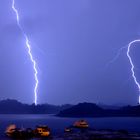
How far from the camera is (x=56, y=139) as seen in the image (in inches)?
2233

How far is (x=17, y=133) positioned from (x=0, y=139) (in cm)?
462

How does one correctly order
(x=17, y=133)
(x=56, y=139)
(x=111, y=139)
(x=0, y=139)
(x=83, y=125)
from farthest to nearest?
(x=83, y=125) → (x=17, y=133) → (x=0, y=139) → (x=56, y=139) → (x=111, y=139)

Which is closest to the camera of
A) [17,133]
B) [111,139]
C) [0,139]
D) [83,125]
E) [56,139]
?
[111,139]

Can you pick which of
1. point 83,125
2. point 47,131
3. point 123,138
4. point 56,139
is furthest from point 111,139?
point 83,125

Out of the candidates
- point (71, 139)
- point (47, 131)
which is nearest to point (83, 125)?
point (47, 131)

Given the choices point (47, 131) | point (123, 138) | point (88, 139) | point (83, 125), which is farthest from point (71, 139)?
point (83, 125)

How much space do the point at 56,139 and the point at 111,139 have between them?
8.70 metres

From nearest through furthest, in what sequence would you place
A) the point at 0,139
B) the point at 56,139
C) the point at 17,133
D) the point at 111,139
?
the point at 111,139 → the point at 56,139 → the point at 0,139 → the point at 17,133

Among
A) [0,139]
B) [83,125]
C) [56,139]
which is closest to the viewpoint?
[56,139]

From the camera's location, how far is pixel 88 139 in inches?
2063

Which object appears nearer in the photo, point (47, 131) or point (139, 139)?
point (139, 139)

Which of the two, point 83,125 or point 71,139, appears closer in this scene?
point 71,139

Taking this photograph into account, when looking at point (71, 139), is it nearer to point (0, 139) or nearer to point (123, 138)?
point (123, 138)

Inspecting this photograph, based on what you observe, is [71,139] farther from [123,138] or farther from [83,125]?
[83,125]
